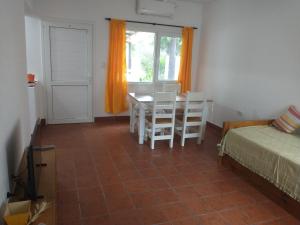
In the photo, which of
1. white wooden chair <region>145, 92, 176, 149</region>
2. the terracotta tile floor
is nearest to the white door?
the terracotta tile floor

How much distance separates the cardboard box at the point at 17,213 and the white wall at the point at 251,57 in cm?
344

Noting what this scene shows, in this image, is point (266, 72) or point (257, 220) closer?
point (257, 220)

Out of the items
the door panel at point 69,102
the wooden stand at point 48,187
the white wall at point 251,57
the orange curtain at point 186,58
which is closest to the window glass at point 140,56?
the orange curtain at point 186,58

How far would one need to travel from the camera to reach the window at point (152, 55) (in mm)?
4980

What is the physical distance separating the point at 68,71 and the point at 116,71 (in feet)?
3.12

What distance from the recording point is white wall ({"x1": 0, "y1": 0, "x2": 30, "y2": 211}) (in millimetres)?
1651

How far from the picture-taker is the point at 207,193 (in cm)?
255

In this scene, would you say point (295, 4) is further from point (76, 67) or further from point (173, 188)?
→ point (76, 67)

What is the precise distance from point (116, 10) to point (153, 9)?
29.4 inches

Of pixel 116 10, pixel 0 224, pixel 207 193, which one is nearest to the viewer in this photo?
pixel 0 224

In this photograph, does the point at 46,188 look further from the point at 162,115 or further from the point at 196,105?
the point at 196,105

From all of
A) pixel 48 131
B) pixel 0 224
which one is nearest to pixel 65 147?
pixel 48 131

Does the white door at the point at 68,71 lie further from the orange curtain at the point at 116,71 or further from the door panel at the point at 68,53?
the orange curtain at the point at 116,71

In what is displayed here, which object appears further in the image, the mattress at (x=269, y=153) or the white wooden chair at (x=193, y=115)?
the white wooden chair at (x=193, y=115)
